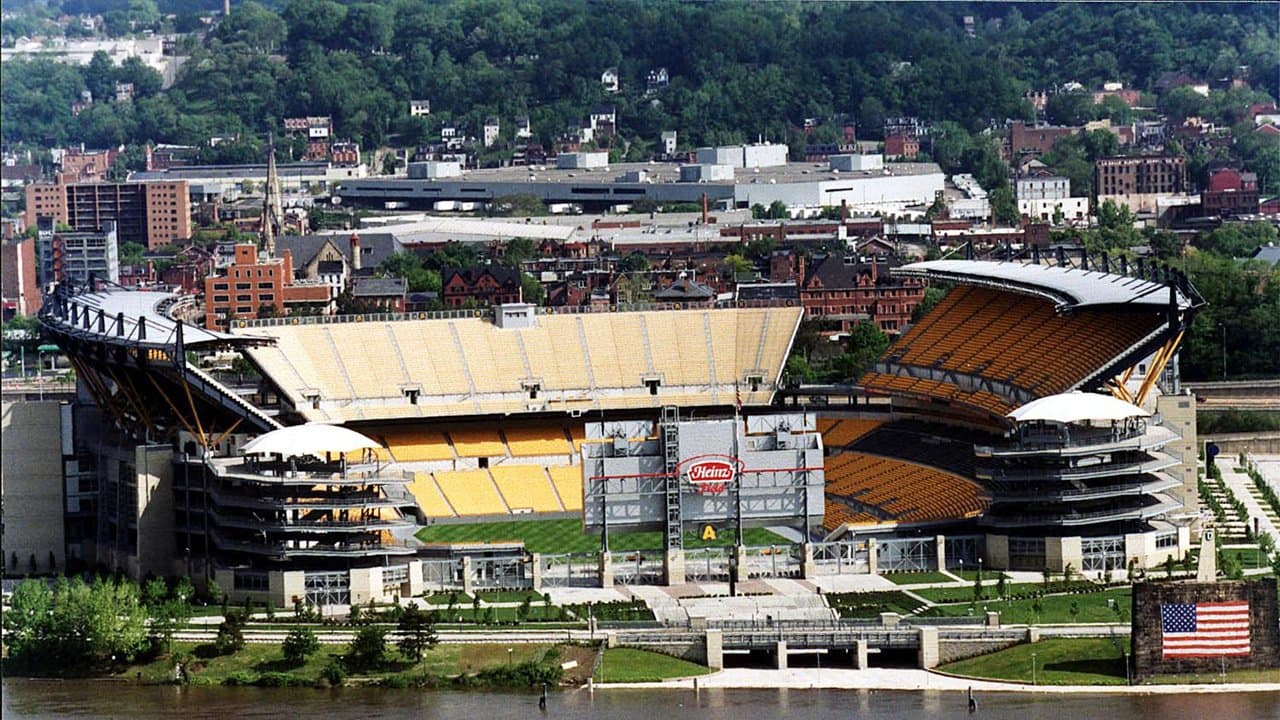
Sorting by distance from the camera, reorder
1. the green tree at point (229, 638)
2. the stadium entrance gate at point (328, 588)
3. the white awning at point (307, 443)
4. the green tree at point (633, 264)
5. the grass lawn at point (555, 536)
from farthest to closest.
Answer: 1. the green tree at point (633, 264)
2. the grass lawn at point (555, 536)
3. the white awning at point (307, 443)
4. the stadium entrance gate at point (328, 588)
5. the green tree at point (229, 638)

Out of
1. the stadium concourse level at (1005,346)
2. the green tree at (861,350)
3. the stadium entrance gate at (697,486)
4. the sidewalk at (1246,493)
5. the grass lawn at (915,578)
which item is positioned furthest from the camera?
the green tree at (861,350)

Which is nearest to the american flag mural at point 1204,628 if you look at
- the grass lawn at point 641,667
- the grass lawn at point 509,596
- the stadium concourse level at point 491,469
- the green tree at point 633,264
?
the grass lawn at point 641,667

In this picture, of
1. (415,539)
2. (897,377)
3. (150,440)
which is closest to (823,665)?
(415,539)

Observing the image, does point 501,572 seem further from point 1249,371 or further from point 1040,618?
point 1249,371

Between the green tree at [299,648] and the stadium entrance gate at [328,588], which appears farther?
the stadium entrance gate at [328,588]

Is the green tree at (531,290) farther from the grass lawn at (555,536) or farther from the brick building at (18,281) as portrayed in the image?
the grass lawn at (555,536)

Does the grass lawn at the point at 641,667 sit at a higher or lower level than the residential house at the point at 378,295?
lower

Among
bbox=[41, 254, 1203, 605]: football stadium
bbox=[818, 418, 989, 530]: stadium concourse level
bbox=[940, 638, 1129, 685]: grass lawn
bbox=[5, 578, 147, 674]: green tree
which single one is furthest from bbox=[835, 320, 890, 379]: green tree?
bbox=[5, 578, 147, 674]: green tree
